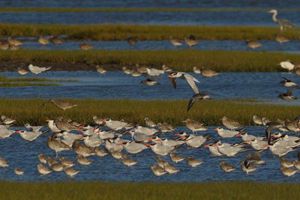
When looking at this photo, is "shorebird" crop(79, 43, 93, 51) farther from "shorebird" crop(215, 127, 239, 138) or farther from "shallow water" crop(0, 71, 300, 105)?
"shorebird" crop(215, 127, 239, 138)

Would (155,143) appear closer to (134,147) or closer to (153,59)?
(134,147)

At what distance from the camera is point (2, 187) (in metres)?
16.8

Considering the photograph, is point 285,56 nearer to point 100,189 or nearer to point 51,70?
point 51,70

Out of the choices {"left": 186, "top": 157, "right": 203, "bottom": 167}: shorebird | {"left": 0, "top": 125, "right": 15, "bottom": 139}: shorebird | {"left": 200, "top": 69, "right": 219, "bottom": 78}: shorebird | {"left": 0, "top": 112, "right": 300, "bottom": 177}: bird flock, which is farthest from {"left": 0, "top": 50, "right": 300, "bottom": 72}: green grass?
{"left": 186, "top": 157, "right": 203, "bottom": 167}: shorebird

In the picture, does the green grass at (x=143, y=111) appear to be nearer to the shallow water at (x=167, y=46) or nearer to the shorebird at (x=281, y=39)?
the shallow water at (x=167, y=46)

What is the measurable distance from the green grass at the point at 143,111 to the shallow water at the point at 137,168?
2645 millimetres

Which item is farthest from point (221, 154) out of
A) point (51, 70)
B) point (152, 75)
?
point (51, 70)

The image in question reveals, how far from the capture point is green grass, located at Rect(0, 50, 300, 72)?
3606cm

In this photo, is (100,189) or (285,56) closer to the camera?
(100,189)

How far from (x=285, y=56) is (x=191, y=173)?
19.3 m

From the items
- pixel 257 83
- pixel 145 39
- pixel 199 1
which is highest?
pixel 257 83

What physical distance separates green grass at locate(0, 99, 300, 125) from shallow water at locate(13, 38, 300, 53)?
1703cm

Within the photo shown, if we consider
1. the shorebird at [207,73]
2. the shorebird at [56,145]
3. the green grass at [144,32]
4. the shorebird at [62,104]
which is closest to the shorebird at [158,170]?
the shorebird at [56,145]

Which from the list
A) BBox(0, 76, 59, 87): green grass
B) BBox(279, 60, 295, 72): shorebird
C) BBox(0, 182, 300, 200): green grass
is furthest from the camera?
BBox(279, 60, 295, 72): shorebird
